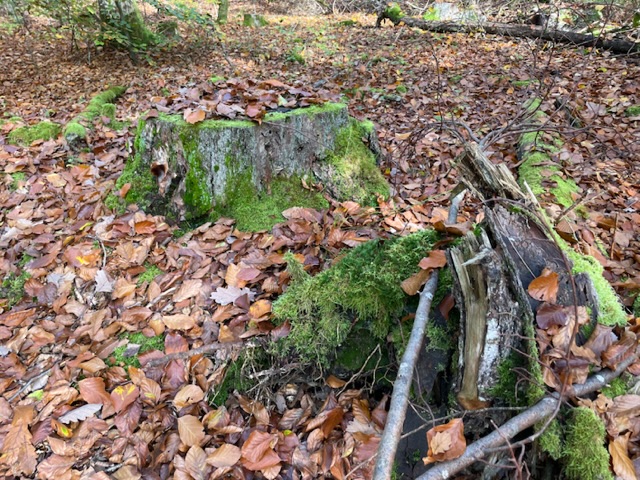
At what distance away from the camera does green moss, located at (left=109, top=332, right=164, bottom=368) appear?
240 cm

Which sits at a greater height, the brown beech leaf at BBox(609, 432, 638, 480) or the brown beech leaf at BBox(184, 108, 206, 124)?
the brown beech leaf at BBox(184, 108, 206, 124)

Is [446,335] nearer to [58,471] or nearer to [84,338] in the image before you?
[58,471]

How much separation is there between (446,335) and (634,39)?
8663mm

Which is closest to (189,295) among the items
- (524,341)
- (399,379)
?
(399,379)

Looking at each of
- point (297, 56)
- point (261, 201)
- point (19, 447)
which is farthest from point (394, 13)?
point (19, 447)

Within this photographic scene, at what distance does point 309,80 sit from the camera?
25.0 ft

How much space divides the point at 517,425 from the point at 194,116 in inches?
117

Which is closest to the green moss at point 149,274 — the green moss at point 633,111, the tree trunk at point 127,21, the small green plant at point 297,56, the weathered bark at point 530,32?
the green moss at point 633,111

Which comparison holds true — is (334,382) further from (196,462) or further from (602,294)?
(602,294)

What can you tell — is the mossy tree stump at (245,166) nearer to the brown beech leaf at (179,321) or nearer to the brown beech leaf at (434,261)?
the brown beech leaf at (179,321)

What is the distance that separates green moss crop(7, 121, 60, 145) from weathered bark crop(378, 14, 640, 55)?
752cm

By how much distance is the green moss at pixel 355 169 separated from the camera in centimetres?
353

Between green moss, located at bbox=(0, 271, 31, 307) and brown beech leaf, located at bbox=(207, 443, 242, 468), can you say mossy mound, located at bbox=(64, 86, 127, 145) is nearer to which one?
green moss, located at bbox=(0, 271, 31, 307)

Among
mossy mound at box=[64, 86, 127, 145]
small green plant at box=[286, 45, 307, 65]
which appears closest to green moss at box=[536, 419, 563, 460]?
mossy mound at box=[64, 86, 127, 145]
